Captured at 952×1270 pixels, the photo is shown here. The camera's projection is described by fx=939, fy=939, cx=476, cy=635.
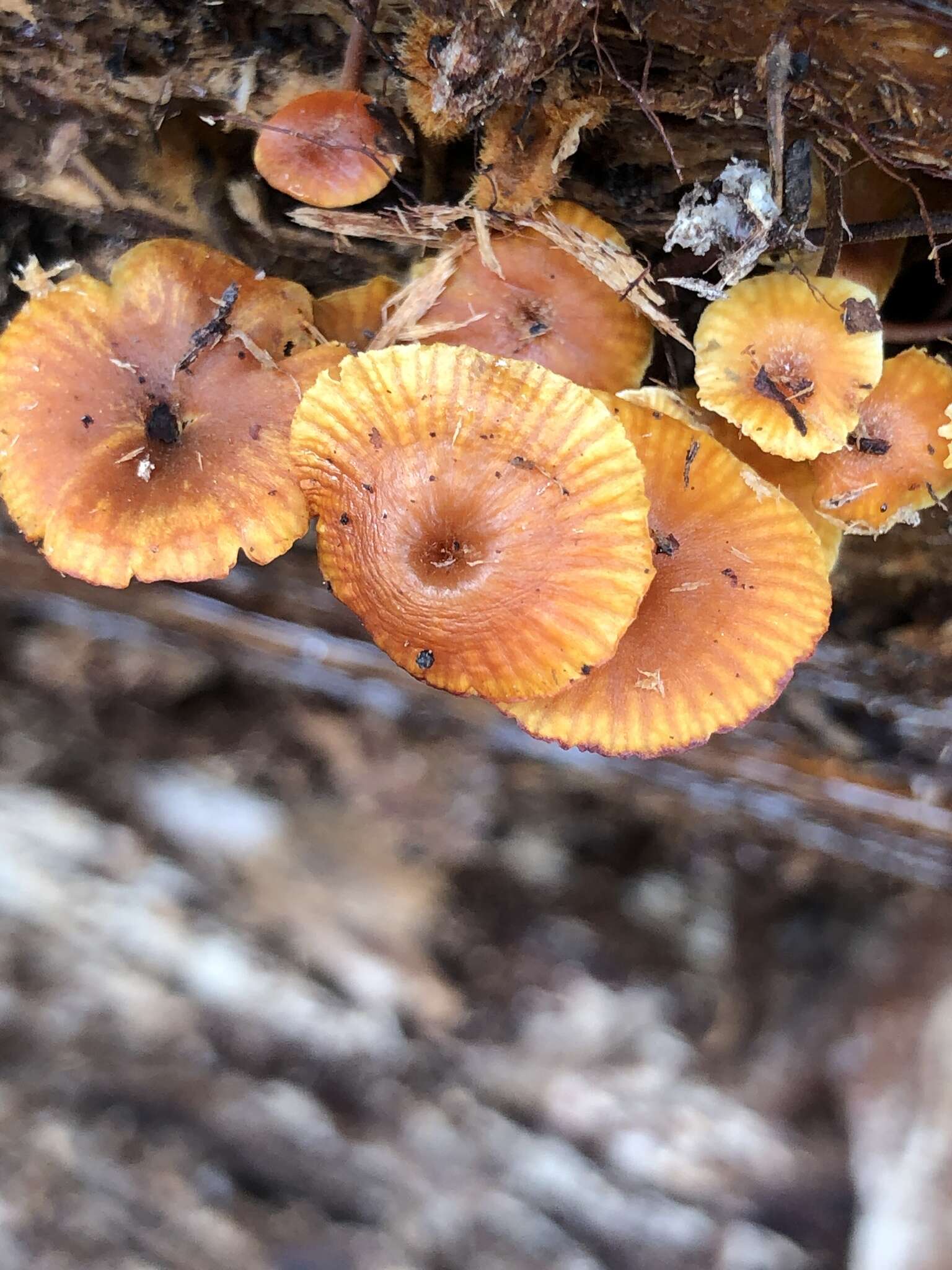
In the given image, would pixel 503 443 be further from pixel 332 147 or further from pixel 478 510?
pixel 332 147

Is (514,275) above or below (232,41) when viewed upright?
below

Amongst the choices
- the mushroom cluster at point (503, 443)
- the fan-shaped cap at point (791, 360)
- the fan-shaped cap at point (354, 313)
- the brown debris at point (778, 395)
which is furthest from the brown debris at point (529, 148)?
the brown debris at point (778, 395)

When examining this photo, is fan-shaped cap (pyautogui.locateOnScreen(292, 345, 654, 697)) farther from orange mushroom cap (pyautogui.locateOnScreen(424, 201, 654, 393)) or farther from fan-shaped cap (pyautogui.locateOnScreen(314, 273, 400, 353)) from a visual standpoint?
fan-shaped cap (pyautogui.locateOnScreen(314, 273, 400, 353))

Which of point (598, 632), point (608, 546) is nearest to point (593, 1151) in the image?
point (598, 632)

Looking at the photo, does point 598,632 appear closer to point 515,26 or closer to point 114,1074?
point 515,26

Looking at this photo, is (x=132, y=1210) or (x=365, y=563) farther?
(x=132, y=1210)

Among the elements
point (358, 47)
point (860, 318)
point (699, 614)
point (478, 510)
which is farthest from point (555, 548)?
point (358, 47)
